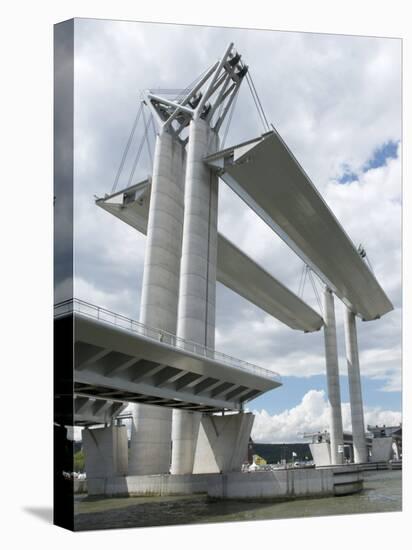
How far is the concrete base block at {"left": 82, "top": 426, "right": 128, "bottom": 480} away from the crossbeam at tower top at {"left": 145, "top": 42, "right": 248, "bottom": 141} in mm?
18507

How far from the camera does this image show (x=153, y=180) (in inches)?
1443

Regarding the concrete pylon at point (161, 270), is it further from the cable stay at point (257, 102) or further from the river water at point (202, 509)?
the river water at point (202, 509)

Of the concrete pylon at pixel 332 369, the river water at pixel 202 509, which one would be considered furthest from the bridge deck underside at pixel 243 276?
the river water at pixel 202 509

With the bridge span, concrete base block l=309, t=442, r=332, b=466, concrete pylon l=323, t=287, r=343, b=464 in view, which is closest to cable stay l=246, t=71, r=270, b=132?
the bridge span

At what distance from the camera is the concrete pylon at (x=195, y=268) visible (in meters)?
32.8

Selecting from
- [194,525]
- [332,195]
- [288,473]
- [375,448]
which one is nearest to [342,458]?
[375,448]

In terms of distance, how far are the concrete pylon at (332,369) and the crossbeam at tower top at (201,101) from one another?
35519 millimetres

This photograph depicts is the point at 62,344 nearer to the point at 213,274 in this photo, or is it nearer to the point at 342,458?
the point at 213,274

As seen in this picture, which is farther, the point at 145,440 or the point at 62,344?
the point at 145,440

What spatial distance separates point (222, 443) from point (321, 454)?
4029 cm

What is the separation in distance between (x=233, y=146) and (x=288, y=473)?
57.9 feet

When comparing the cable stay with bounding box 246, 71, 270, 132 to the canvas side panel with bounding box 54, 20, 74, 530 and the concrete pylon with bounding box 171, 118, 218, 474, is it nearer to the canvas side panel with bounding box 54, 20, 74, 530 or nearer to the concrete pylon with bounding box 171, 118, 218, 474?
the concrete pylon with bounding box 171, 118, 218, 474

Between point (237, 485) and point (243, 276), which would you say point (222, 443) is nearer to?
point (237, 485)

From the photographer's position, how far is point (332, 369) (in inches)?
2699
